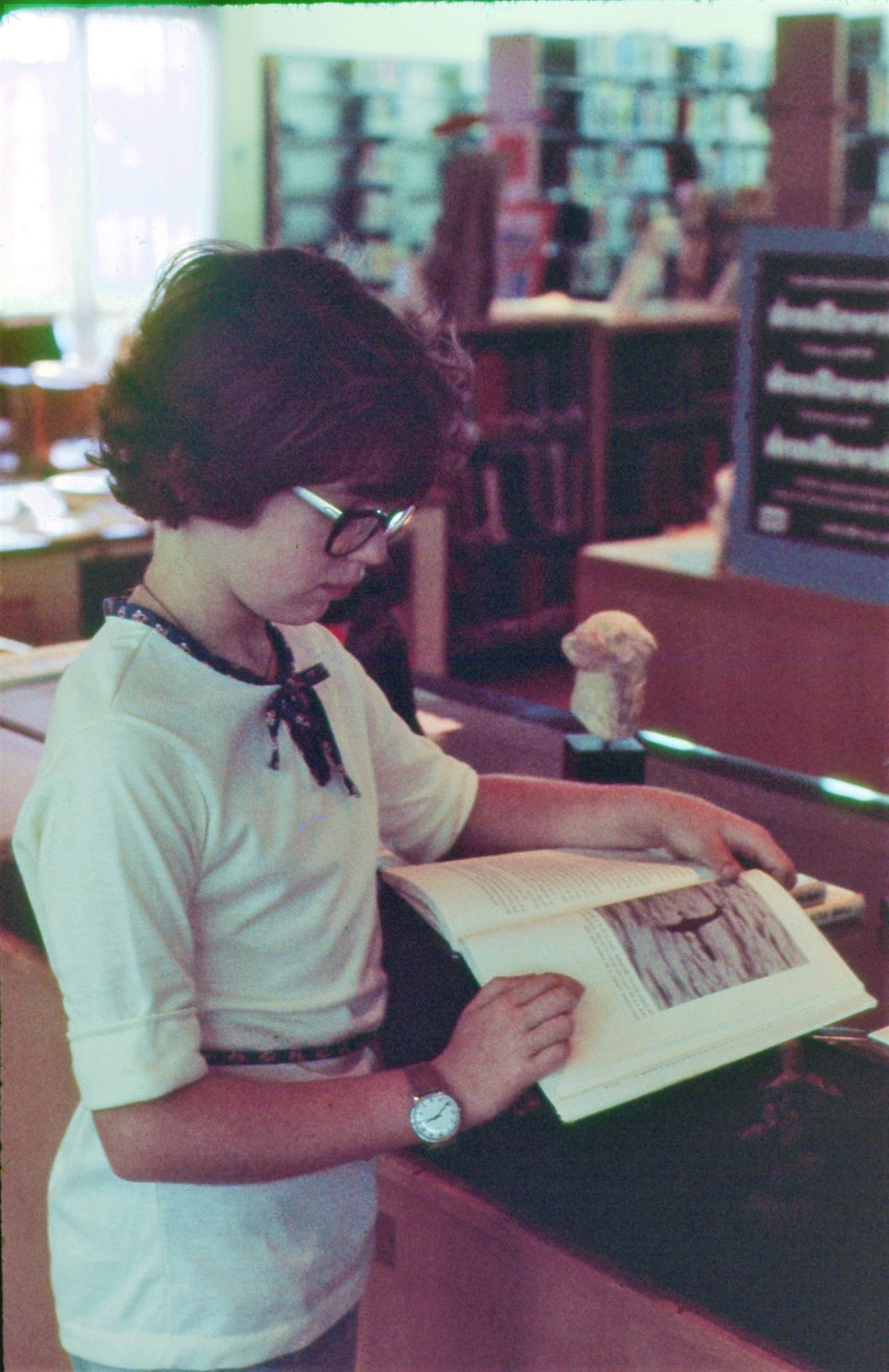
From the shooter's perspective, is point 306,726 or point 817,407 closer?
point 306,726

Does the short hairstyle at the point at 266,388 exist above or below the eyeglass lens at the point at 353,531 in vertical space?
above

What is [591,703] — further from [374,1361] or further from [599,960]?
[374,1361]

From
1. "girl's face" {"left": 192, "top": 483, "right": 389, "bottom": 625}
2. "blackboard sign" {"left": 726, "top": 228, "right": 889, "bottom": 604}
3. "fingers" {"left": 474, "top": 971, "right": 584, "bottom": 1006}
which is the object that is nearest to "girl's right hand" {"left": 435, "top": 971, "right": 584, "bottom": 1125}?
Result: "fingers" {"left": 474, "top": 971, "right": 584, "bottom": 1006}

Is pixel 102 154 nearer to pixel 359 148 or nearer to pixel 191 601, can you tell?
pixel 359 148

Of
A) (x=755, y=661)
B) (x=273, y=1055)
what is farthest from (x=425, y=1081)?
(x=755, y=661)

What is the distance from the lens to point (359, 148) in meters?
8.24

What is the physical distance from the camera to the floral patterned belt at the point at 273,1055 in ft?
3.16

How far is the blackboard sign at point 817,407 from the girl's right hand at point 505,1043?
7.03 ft

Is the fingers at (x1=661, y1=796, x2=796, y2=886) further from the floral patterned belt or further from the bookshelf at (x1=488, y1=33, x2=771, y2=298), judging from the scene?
the bookshelf at (x1=488, y1=33, x2=771, y2=298)

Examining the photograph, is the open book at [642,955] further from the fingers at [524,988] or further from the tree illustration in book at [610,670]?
the tree illustration in book at [610,670]

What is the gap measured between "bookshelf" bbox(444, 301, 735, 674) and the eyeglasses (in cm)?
420

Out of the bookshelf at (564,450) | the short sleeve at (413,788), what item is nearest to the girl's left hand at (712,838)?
the short sleeve at (413,788)

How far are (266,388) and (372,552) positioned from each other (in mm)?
124

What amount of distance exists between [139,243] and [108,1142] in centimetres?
80
